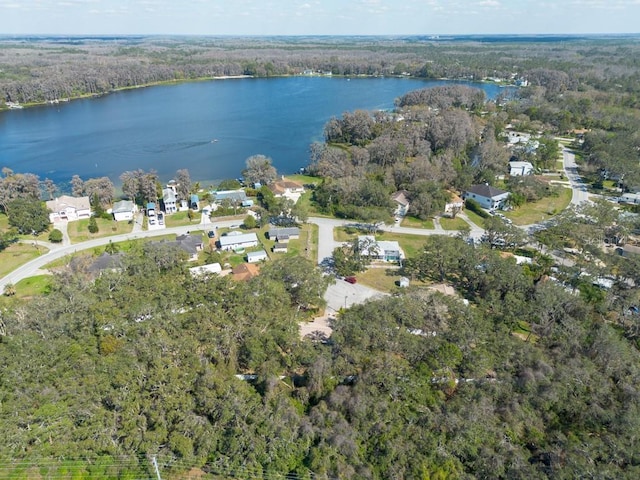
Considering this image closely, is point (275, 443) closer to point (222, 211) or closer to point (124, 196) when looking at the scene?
point (222, 211)

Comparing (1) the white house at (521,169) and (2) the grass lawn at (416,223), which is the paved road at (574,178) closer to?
(1) the white house at (521,169)

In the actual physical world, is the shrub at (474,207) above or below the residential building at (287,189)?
below

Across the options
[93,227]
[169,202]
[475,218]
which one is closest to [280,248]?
[169,202]

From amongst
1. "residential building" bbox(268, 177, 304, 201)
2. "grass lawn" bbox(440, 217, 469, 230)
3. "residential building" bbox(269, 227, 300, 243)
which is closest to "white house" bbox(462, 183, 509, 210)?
"grass lawn" bbox(440, 217, 469, 230)

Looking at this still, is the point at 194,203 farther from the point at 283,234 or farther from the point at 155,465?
the point at 155,465

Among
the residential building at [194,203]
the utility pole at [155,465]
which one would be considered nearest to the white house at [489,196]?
the residential building at [194,203]

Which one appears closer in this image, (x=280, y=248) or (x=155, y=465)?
(x=155, y=465)
